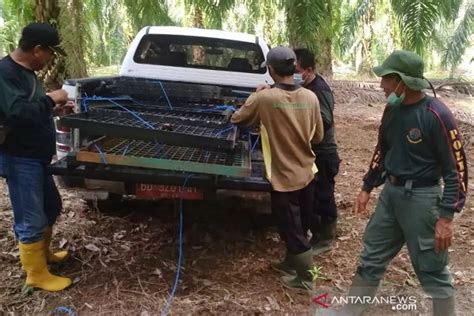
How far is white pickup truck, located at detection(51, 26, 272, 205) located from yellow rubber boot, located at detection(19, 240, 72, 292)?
569mm

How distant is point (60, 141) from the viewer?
4168 mm

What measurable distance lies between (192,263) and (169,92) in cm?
163

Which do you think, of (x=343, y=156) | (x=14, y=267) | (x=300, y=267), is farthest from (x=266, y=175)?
(x=343, y=156)

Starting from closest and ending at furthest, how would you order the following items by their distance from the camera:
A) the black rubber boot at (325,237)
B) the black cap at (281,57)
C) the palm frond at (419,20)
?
the black cap at (281,57)
the black rubber boot at (325,237)
the palm frond at (419,20)

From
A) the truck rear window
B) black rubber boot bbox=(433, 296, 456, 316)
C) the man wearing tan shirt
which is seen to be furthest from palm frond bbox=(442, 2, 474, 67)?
black rubber boot bbox=(433, 296, 456, 316)

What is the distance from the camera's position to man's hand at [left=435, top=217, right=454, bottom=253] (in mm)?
2752

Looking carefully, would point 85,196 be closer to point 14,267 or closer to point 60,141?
point 60,141

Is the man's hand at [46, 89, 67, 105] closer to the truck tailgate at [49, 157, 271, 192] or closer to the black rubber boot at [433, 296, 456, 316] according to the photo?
the truck tailgate at [49, 157, 271, 192]

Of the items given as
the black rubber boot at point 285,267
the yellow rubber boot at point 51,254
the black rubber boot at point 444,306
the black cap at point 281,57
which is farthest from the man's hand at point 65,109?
the black rubber boot at point 444,306

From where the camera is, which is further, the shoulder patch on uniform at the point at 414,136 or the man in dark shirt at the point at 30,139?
the man in dark shirt at the point at 30,139

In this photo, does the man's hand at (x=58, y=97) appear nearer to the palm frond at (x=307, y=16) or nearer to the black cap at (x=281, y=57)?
the black cap at (x=281, y=57)

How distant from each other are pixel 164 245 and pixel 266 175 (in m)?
1.37

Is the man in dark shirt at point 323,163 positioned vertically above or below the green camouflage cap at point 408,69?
below

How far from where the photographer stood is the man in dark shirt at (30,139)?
125 inches
